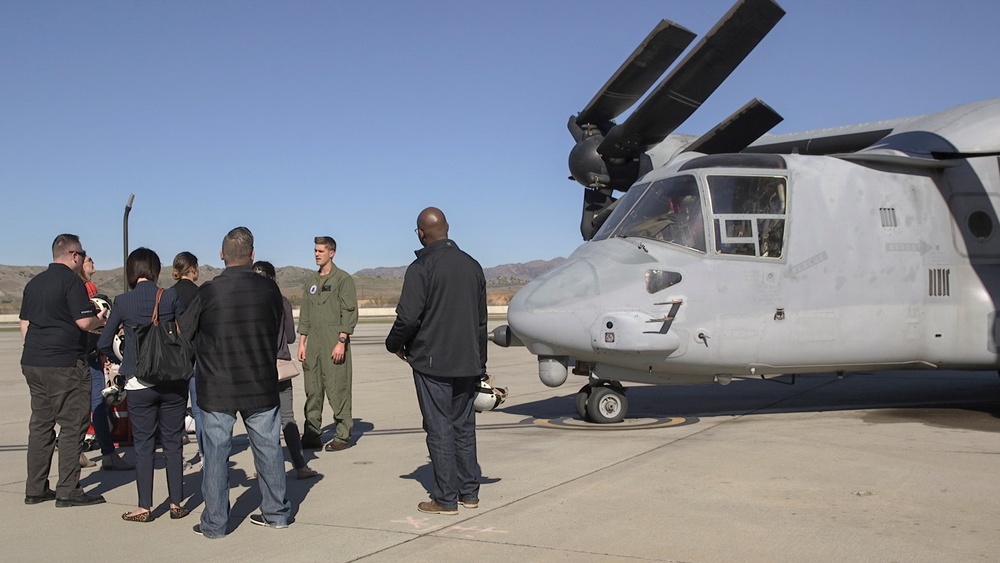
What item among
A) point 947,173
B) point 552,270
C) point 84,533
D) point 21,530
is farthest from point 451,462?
point 947,173

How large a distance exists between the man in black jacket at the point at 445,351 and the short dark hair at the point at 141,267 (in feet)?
6.29

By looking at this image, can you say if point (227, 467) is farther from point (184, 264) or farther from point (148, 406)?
point (184, 264)

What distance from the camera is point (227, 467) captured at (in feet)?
17.7

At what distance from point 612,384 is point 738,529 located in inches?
174

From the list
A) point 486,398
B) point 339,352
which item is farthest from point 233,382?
point 339,352

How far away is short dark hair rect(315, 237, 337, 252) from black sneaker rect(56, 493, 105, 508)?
319 centimetres

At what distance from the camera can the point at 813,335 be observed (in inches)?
352

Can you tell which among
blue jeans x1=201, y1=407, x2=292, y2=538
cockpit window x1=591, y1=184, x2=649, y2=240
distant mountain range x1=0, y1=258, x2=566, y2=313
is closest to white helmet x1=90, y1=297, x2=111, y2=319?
blue jeans x1=201, y1=407, x2=292, y2=538

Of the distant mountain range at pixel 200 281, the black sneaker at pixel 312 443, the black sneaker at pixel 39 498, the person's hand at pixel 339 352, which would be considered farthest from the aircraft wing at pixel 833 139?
the distant mountain range at pixel 200 281

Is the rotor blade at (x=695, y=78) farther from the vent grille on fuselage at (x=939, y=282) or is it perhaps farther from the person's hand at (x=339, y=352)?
the person's hand at (x=339, y=352)

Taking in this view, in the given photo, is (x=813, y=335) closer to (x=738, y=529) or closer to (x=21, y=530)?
(x=738, y=529)

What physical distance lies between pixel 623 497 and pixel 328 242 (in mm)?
4155

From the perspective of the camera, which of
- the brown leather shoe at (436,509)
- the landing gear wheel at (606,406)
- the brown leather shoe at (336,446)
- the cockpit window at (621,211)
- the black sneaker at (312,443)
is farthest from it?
the cockpit window at (621,211)

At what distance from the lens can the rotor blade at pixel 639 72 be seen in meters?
10.7
